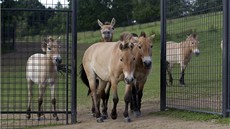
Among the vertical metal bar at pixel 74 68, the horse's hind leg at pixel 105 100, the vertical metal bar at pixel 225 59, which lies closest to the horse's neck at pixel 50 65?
the vertical metal bar at pixel 74 68

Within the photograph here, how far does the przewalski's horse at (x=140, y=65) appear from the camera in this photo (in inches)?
419

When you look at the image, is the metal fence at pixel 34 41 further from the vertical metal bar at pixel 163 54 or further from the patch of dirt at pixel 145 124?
the vertical metal bar at pixel 163 54

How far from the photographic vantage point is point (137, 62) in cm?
1084

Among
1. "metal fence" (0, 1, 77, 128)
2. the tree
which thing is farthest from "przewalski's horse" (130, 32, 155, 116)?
the tree

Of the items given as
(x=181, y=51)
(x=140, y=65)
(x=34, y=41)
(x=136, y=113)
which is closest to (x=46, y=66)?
(x=34, y=41)

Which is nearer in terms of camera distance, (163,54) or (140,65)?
(140,65)

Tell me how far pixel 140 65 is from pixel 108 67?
87cm

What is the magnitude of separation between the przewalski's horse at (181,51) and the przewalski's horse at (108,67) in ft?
6.84

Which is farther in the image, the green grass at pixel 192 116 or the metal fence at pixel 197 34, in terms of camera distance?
the metal fence at pixel 197 34

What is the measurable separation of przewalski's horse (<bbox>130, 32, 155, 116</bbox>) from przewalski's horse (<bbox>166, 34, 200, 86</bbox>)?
117cm

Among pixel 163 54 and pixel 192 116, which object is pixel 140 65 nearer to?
pixel 163 54

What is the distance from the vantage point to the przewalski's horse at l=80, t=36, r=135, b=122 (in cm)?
978

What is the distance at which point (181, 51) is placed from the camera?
15.7 metres

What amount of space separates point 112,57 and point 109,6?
43.9m
